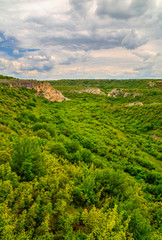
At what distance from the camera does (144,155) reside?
1075 inches

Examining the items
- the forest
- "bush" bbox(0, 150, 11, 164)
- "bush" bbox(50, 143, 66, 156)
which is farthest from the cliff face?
"bush" bbox(0, 150, 11, 164)

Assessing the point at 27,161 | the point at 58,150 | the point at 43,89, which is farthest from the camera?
the point at 43,89

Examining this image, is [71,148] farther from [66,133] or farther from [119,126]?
[119,126]

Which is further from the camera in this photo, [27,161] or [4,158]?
[4,158]

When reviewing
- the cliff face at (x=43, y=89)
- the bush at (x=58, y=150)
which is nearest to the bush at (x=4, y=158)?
the bush at (x=58, y=150)

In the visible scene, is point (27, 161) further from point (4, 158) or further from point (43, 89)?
point (43, 89)

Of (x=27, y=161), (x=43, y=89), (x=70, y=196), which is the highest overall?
(x=43, y=89)

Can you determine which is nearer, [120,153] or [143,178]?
[143,178]

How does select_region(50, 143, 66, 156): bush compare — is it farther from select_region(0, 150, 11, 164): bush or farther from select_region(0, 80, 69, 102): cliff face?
select_region(0, 80, 69, 102): cliff face

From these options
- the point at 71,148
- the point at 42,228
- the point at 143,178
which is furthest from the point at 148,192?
the point at 42,228

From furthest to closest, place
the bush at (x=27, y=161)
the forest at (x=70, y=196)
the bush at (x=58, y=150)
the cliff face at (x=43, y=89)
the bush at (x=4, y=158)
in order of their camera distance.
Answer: the cliff face at (x=43, y=89)
the bush at (x=58, y=150)
the bush at (x=4, y=158)
the bush at (x=27, y=161)
the forest at (x=70, y=196)

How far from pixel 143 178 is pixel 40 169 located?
648 inches

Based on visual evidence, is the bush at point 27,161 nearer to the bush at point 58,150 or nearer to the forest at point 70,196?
the forest at point 70,196

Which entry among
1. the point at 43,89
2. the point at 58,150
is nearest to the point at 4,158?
the point at 58,150
